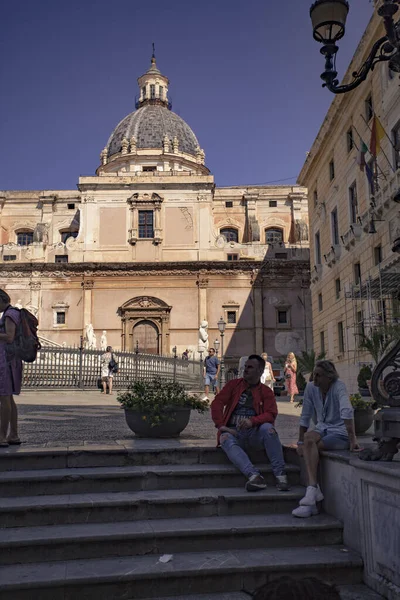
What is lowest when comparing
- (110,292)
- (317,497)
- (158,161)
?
(317,497)

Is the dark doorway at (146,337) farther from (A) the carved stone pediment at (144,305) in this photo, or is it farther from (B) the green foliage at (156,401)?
(B) the green foliage at (156,401)

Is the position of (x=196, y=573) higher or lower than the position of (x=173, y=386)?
lower

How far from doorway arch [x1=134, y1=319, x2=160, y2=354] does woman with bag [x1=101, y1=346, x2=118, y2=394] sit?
55.9 ft

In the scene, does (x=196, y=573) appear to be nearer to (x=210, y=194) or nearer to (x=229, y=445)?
(x=229, y=445)

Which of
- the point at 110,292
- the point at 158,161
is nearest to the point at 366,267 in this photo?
the point at 110,292

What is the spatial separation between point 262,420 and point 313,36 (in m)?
4.35

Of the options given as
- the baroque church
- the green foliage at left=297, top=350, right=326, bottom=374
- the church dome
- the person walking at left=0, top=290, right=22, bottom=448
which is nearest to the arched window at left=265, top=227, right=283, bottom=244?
the baroque church

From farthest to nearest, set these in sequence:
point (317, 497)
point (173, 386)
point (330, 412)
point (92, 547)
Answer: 1. point (173, 386)
2. point (330, 412)
3. point (317, 497)
4. point (92, 547)

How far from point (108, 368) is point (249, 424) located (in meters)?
17.1

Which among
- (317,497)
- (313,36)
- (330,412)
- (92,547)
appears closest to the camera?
(92,547)

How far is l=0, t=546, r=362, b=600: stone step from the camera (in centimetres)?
392

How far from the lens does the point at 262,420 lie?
5871mm

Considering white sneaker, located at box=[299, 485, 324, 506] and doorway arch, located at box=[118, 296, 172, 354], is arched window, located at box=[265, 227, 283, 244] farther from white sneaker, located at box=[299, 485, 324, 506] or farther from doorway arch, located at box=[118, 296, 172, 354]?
white sneaker, located at box=[299, 485, 324, 506]

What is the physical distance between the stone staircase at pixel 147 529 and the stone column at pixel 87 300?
3535cm
